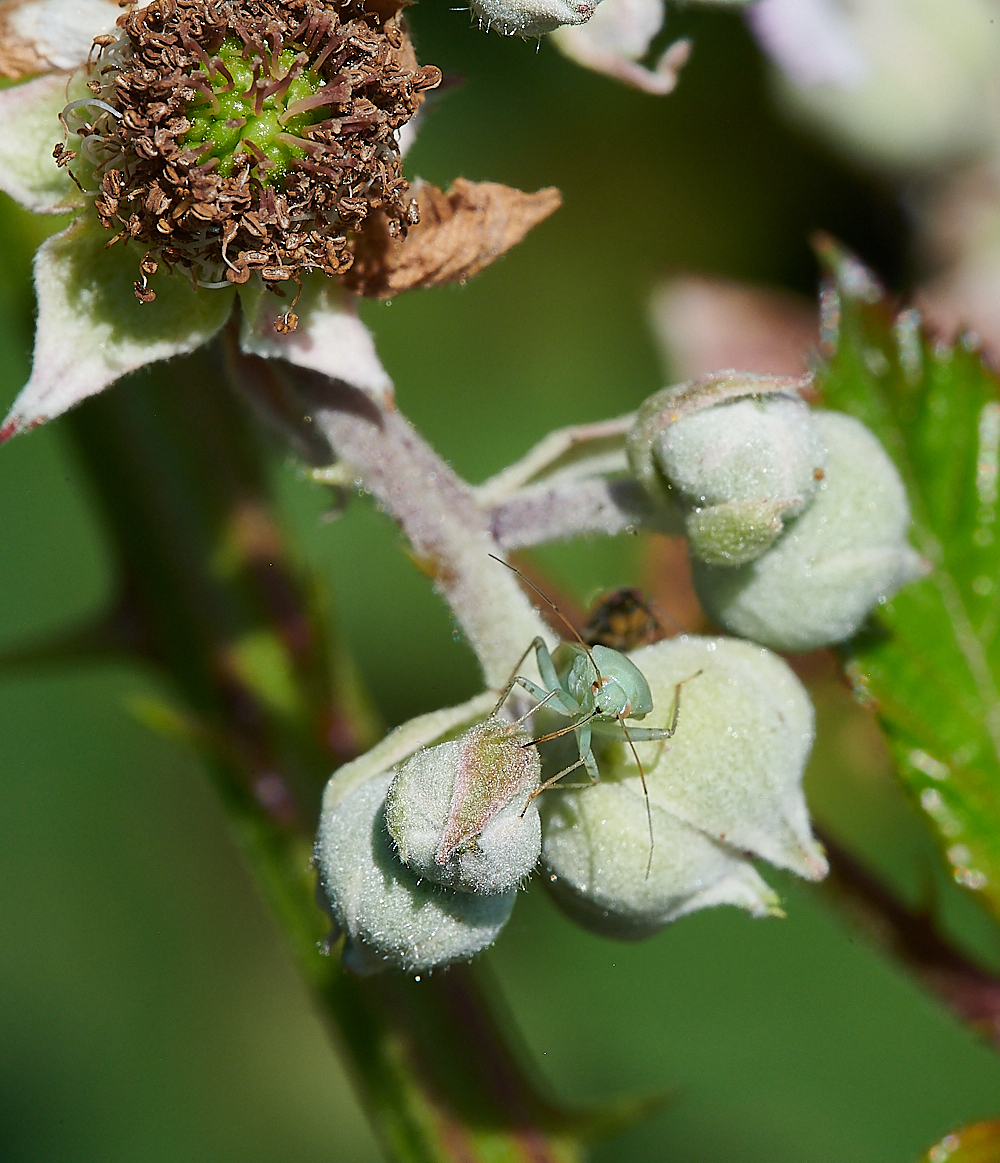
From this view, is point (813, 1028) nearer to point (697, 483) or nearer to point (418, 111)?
point (697, 483)

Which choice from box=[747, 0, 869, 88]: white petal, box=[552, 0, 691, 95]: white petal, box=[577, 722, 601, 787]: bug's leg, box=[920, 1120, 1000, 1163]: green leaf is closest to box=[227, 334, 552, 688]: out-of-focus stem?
box=[577, 722, 601, 787]: bug's leg

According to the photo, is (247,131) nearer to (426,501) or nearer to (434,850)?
(426,501)

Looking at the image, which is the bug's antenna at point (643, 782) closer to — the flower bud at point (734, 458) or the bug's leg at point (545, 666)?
the bug's leg at point (545, 666)

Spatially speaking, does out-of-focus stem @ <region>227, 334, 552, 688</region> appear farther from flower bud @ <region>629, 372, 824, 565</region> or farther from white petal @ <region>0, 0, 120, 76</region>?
white petal @ <region>0, 0, 120, 76</region>

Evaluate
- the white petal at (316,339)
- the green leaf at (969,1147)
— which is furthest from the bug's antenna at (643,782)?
the green leaf at (969,1147)

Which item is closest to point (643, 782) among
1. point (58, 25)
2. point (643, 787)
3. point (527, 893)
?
point (643, 787)

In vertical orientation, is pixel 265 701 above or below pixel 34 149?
below
